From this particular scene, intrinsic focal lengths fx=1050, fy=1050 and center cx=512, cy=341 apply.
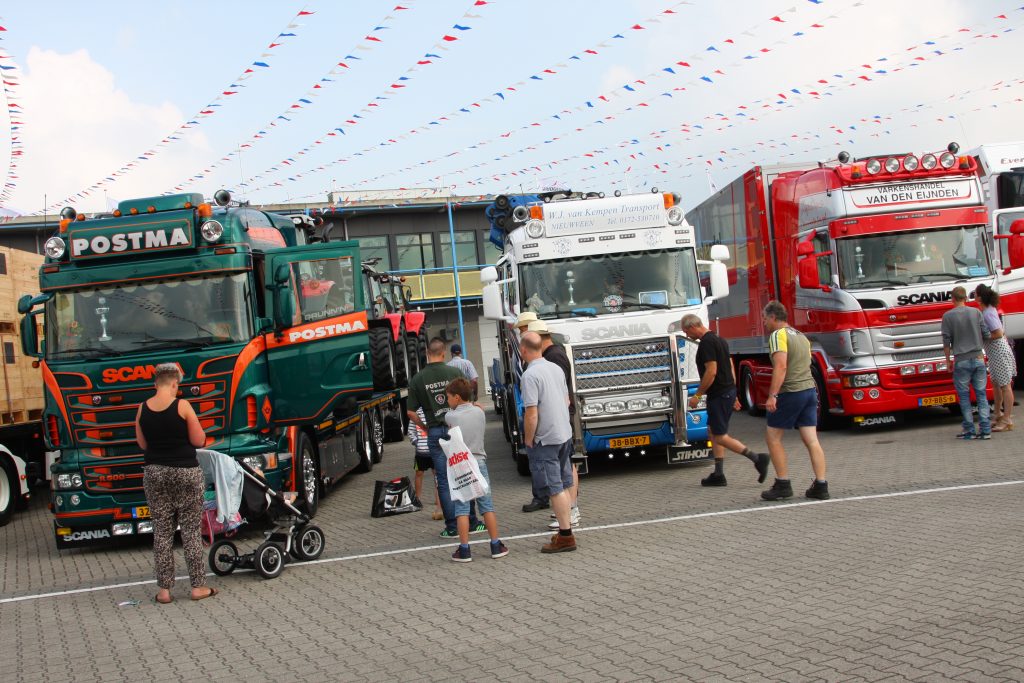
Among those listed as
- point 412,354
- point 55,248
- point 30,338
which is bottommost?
point 412,354

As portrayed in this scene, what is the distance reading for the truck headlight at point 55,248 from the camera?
1098 cm

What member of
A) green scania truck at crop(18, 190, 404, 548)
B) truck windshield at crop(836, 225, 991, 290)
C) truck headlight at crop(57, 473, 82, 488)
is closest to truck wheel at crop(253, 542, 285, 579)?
green scania truck at crop(18, 190, 404, 548)

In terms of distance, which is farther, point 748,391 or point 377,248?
point 377,248

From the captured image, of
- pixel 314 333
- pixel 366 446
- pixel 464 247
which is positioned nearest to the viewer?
pixel 314 333

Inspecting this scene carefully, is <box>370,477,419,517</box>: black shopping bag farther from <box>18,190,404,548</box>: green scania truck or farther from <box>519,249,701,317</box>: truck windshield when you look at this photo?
<box>519,249,701,317</box>: truck windshield

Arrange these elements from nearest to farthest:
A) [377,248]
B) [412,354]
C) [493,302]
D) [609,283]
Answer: [609,283] → [493,302] → [412,354] → [377,248]

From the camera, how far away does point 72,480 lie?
35.4 ft

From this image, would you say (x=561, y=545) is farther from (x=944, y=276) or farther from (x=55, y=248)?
(x=944, y=276)

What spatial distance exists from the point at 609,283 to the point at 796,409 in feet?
12.2

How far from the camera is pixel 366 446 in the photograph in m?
16.9

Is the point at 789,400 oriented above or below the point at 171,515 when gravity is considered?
above

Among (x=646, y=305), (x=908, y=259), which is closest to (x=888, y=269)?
(x=908, y=259)

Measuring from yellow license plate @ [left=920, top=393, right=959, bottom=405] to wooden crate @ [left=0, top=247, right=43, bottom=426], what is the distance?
40.8 feet

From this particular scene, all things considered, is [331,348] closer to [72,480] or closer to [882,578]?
[72,480]
